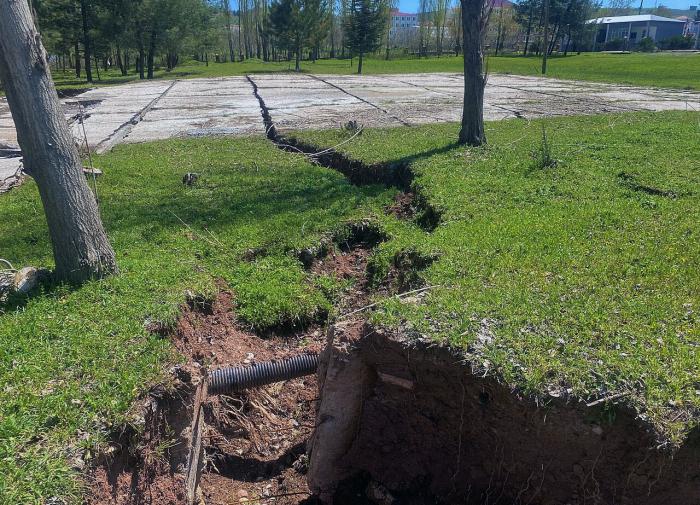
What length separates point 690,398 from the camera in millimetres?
3012

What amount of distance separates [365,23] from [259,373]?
33194 mm

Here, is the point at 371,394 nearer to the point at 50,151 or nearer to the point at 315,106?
the point at 50,151

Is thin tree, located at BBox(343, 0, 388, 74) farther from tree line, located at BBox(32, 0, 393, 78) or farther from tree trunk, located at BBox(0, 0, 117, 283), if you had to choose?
tree trunk, located at BBox(0, 0, 117, 283)

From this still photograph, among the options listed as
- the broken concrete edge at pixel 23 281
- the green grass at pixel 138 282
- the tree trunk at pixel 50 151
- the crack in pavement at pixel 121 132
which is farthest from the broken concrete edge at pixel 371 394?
the crack in pavement at pixel 121 132

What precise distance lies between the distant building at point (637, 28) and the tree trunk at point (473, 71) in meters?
66.0

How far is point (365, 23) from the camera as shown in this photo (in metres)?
33.7

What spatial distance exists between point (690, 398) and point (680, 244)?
7.73 ft

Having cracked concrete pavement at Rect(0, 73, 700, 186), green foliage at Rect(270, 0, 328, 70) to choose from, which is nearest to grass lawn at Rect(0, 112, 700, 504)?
→ cracked concrete pavement at Rect(0, 73, 700, 186)

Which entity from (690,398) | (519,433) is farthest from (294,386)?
(690,398)

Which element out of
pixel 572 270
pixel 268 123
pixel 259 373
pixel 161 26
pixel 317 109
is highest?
pixel 161 26

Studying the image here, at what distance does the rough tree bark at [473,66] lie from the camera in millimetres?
8570

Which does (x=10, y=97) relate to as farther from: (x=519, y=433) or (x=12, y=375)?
(x=519, y=433)

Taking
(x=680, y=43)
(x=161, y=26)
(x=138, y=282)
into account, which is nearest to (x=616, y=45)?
(x=680, y=43)

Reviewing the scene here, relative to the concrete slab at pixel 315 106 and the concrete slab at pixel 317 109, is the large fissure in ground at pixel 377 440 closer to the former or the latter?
the concrete slab at pixel 315 106
